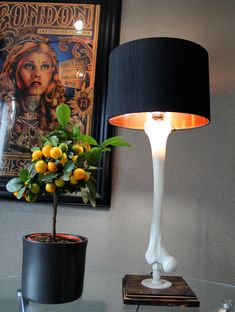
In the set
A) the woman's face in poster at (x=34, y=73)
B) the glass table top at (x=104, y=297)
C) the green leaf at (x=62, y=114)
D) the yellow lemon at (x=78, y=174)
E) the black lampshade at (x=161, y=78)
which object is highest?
the woman's face in poster at (x=34, y=73)

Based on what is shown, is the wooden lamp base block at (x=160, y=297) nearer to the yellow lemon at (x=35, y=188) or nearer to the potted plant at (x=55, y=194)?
the potted plant at (x=55, y=194)

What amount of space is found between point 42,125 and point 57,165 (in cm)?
57

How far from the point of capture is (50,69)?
1.24 meters

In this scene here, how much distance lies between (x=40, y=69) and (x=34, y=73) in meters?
0.03

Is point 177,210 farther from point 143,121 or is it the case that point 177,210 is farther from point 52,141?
point 52,141

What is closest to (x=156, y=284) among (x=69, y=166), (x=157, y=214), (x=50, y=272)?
(x=157, y=214)

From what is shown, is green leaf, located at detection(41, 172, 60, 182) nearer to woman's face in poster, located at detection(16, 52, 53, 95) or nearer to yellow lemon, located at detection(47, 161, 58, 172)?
yellow lemon, located at detection(47, 161, 58, 172)

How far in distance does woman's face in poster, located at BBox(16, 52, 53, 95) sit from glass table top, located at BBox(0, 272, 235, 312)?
712 millimetres

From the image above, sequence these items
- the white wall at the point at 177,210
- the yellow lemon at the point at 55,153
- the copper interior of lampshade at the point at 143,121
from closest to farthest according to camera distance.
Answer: the yellow lemon at the point at 55,153
the copper interior of lampshade at the point at 143,121
the white wall at the point at 177,210

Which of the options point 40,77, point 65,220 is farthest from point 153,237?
point 40,77

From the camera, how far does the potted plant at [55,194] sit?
2.26 feet

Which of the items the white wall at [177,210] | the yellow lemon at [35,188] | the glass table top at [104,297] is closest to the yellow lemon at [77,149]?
the yellow lemon at [35,188]

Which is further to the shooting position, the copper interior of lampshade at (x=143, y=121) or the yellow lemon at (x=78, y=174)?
the copper interior of lampshade at (x=143, y=121)

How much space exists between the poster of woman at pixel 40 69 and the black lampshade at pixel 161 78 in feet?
1.50
